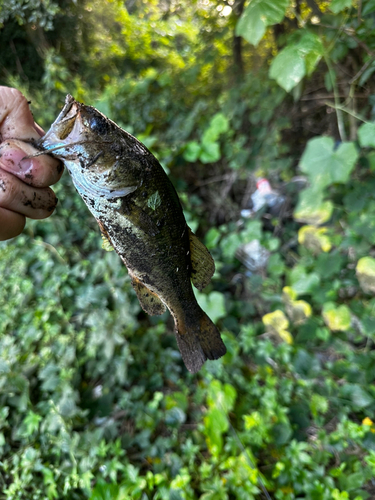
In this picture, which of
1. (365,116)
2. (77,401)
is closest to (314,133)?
(365,116)

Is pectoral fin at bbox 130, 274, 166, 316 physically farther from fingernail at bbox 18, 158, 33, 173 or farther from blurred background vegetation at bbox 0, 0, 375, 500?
blurred background vegetation at bbox 0, 0, 375, 500

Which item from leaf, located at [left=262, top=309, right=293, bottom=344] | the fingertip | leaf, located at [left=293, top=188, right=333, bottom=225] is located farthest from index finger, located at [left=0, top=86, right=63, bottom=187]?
leaf, located at [left=262, top=309, right=293, bottom=344]

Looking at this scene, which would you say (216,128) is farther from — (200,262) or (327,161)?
(200,262)

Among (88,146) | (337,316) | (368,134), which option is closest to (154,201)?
(88,146)

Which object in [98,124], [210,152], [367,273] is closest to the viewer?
[98,124]

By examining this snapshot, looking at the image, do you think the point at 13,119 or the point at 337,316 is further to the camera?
the point at 337,316

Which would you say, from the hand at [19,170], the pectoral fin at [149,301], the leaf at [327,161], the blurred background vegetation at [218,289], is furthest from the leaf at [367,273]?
the hand at [19,170]
